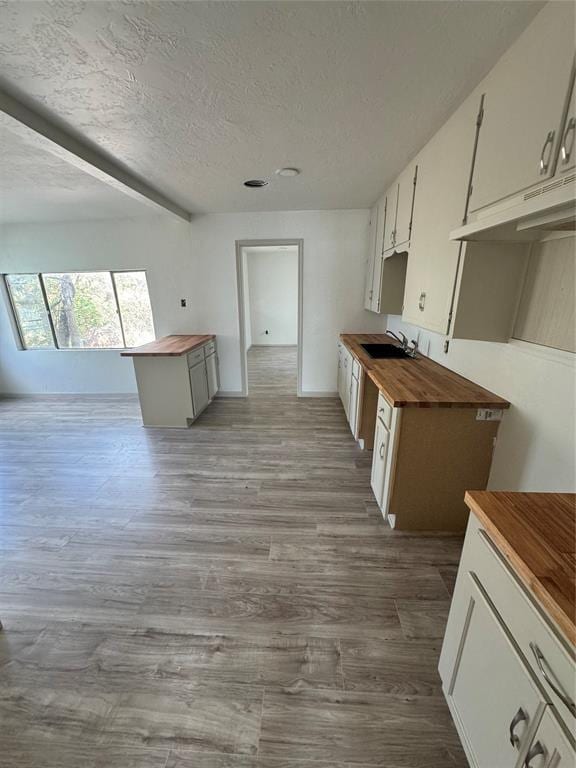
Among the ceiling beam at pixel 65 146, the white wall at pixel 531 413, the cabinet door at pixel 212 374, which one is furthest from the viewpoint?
the cabinet door at pixel 212 374

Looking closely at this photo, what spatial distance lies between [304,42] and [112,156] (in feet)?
5.76

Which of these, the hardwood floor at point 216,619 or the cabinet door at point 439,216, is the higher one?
the cabinet door at point 439,216

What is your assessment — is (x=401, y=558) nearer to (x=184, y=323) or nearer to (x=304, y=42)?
(x=304, y=42)

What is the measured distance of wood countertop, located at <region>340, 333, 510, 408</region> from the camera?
67.7 inches

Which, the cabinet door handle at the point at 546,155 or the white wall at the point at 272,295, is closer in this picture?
Answer: the cabinet door handle at the point at 546,155

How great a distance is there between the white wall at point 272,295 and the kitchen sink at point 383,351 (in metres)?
5.09

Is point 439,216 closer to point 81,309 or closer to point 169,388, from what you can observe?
point 169,388

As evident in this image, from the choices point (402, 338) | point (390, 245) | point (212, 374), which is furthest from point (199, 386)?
point (390, 245)

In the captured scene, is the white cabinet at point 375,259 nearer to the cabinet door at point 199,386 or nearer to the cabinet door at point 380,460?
the cabinet door at point 380,460

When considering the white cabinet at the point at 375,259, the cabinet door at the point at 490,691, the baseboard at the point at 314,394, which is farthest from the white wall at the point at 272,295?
the cabinet door at the point at 490,691

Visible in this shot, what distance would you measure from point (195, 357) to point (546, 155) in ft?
10.9

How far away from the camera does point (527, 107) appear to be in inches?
44.1

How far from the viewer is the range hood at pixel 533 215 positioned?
856 millimetres

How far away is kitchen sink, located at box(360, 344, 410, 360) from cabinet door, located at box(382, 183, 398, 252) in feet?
3.28
